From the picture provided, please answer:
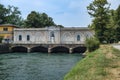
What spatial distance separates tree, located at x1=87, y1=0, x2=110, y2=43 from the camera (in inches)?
2562

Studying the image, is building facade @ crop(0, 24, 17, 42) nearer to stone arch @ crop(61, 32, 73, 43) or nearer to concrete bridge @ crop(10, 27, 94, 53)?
concrete bridge @ crop(10, 27, 94, 53)

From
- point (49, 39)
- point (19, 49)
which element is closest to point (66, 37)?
point (49, 39)

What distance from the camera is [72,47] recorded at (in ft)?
272

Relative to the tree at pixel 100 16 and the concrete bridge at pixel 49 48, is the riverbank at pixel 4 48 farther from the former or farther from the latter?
the tree at pixel 100 16

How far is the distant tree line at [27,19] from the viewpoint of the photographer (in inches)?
4530

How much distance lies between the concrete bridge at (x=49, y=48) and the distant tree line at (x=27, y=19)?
24.9 metres

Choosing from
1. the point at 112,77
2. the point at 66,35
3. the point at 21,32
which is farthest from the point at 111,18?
the point at 112,77

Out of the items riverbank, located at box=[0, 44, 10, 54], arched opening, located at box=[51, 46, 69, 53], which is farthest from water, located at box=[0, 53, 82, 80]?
arched opening, located at box=[51, 46, 69, 53]

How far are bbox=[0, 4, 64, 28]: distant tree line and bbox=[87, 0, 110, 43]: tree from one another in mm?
51424

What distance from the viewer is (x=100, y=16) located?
65750 millimetres

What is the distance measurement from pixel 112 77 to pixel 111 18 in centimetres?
5048

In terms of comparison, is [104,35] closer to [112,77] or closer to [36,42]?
[36,42]

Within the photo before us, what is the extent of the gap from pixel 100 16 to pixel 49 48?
909 inches

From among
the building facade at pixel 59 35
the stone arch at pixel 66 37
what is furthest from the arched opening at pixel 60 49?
the stone arch at pixel 66 37
